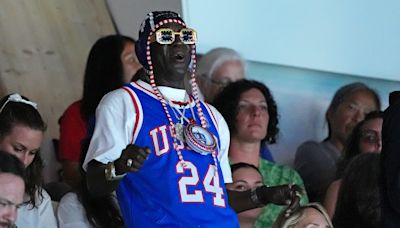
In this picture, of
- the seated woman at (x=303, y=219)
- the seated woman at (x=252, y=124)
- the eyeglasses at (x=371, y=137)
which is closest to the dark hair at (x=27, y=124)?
the seated woman at (x=303, y=219)

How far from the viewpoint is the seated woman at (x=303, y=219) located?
11.0 ft

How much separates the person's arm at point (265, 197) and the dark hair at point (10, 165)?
0.75 metres

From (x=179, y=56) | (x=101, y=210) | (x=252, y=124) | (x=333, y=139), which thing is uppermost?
(x=179, y=56)

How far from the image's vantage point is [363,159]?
352 centimetres

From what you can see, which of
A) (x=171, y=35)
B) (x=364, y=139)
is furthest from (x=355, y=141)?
(x=171, y=35)

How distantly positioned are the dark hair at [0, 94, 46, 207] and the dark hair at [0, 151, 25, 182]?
0.78 meters

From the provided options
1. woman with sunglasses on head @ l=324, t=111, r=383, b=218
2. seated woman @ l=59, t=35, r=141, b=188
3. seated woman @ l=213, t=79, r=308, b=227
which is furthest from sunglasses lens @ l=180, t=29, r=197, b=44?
woman with sunglasses on head @ l=324, t=111, r=383, b=218

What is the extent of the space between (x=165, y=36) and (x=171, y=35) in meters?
0.02

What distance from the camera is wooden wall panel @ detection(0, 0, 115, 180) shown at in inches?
188

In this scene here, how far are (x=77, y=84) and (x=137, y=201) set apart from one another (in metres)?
2.11

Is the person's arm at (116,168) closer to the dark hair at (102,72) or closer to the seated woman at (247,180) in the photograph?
the seated woman at (247,180)

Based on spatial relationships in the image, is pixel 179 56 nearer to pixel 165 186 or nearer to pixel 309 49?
pixel 165 186

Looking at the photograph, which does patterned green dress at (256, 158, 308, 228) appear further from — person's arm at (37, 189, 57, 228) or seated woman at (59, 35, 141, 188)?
person's arm at (37, 189, 57, 228)

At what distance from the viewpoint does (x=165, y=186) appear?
2.97 m
